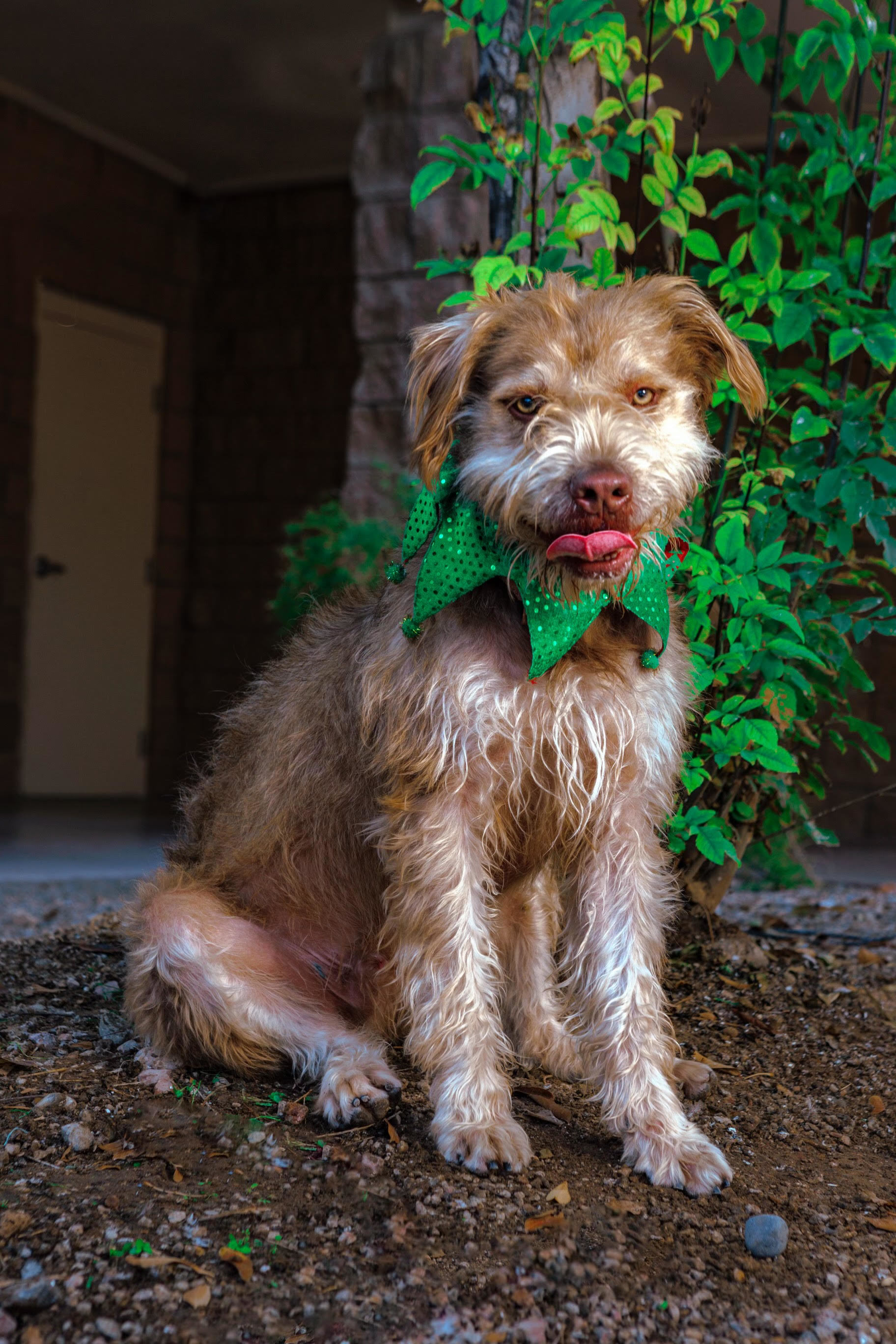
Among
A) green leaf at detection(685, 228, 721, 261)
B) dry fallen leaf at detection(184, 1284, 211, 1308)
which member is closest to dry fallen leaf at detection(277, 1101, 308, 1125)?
dry fallen leaf at detection(184, 1284, 211, 1308)

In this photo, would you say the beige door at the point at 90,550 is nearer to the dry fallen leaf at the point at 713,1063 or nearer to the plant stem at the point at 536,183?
the plant stem at the point at 536,183

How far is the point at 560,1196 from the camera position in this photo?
2.14m

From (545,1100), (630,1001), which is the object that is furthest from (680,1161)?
(545,1100)

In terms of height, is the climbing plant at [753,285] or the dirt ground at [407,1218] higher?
the climbing plant at [753,285]

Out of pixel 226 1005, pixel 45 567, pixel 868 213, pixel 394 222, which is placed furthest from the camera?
pixel 45 567

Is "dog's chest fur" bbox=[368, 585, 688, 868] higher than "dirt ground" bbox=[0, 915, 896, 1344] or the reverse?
higher

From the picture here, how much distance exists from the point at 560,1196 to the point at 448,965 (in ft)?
1.51

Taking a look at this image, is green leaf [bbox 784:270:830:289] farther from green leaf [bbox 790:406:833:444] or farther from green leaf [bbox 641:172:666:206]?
green leaf [bbox 641:172:666:206]

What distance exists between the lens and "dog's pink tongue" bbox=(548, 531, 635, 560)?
6.68ft

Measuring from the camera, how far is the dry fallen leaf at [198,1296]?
1.78 m

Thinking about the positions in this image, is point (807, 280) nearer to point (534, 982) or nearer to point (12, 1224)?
point (534, 982)

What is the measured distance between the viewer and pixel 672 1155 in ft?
7.44

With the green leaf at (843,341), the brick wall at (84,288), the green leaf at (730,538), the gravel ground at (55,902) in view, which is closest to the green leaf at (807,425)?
the green leaf at (843,341)

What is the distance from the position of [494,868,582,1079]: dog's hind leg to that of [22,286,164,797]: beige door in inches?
331
